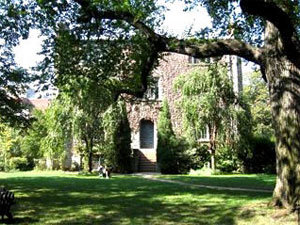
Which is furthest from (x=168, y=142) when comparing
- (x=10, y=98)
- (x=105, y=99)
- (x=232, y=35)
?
(x=232, y=35)

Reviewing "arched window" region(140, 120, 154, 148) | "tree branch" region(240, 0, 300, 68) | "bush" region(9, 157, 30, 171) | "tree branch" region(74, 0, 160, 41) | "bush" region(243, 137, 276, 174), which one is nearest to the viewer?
"tree branch" region(240, 0, 300, 68)

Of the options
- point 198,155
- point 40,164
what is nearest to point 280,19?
point 198,155

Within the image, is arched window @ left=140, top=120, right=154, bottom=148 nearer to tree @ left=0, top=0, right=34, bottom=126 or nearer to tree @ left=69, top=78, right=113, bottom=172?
tree @ left=69, top=78, right=113, bottom=172

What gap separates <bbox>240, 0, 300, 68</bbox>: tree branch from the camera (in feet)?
27.6

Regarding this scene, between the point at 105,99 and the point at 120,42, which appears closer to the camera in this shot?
the point at 120,42

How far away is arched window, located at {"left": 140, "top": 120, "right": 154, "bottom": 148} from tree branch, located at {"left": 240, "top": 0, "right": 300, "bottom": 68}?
24.1 meters

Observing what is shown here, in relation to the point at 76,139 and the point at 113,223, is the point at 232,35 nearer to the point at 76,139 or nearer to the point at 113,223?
the point at 113,223

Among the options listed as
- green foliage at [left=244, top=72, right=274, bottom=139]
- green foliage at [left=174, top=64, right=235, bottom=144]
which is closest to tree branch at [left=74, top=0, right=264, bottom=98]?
green foliage at [left=174, top=64, right=235, bottom=144]

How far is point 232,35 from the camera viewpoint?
13875 millimetres

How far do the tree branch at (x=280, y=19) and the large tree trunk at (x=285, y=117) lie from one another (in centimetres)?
20

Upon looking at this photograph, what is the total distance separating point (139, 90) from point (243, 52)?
12.0ft

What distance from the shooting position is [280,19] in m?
8.62

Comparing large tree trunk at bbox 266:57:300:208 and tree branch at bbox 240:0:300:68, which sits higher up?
tree branch at bbox 240:0:300:68

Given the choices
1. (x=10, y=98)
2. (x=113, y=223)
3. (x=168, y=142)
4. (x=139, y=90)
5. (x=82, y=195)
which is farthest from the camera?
(x=168, y=142)
